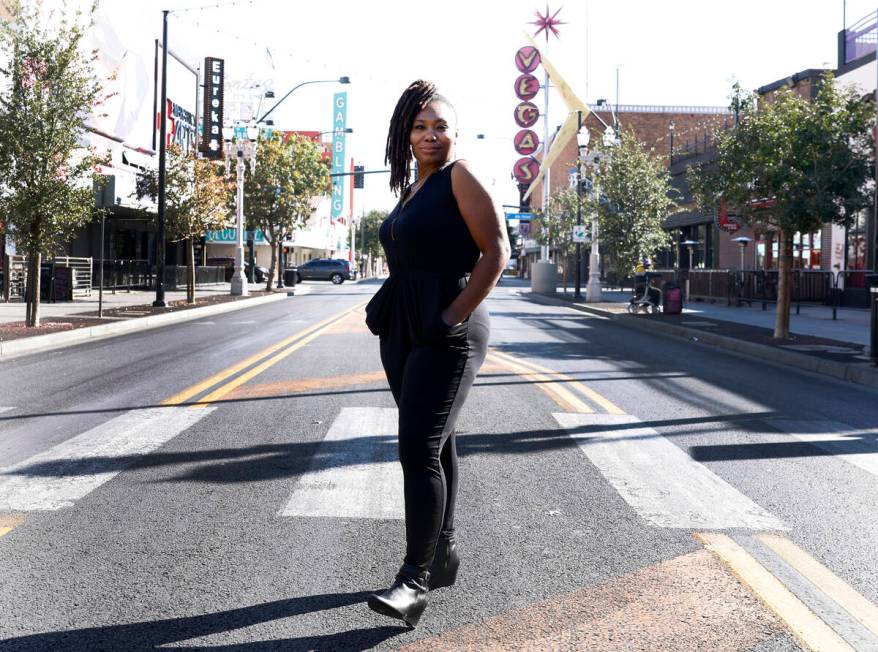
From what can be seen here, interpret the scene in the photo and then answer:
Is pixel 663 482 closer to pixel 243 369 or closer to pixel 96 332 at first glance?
→ pixel 243 369

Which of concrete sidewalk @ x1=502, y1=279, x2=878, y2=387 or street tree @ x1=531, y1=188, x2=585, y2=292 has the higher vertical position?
street tree @ x1=531, y1=188, x2=585, y2=292

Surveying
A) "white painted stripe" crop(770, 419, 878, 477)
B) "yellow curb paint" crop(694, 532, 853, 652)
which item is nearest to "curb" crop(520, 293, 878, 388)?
"white painted stripe" crop(770, 419, 878, 477)

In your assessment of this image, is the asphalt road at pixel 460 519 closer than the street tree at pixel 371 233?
Yes

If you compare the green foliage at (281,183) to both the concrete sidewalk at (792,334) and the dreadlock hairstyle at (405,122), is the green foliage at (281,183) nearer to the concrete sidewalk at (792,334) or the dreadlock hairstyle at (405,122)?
the concrete sidewalk at (792,334)

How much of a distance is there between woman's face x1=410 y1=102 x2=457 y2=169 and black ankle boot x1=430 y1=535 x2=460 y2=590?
1.43m

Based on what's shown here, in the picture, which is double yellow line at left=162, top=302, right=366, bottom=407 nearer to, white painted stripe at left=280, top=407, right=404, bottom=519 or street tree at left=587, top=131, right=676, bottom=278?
white painted stripe at left=280, top=407, right=404, bottom=519

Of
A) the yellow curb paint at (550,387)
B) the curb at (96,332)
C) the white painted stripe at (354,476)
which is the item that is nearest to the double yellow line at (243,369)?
the white painted stripe at (354,476)

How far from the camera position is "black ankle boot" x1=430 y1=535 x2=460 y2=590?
143 inches

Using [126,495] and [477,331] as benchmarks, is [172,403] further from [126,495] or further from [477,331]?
[477,331]

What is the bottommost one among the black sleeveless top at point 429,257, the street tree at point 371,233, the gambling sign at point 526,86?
the black sleeveless top at point 429,257

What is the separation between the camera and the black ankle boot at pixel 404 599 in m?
3.22

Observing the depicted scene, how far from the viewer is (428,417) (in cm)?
334

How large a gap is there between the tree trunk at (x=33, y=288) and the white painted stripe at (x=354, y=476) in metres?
11.3

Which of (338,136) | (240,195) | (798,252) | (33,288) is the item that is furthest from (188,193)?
(338,136)
